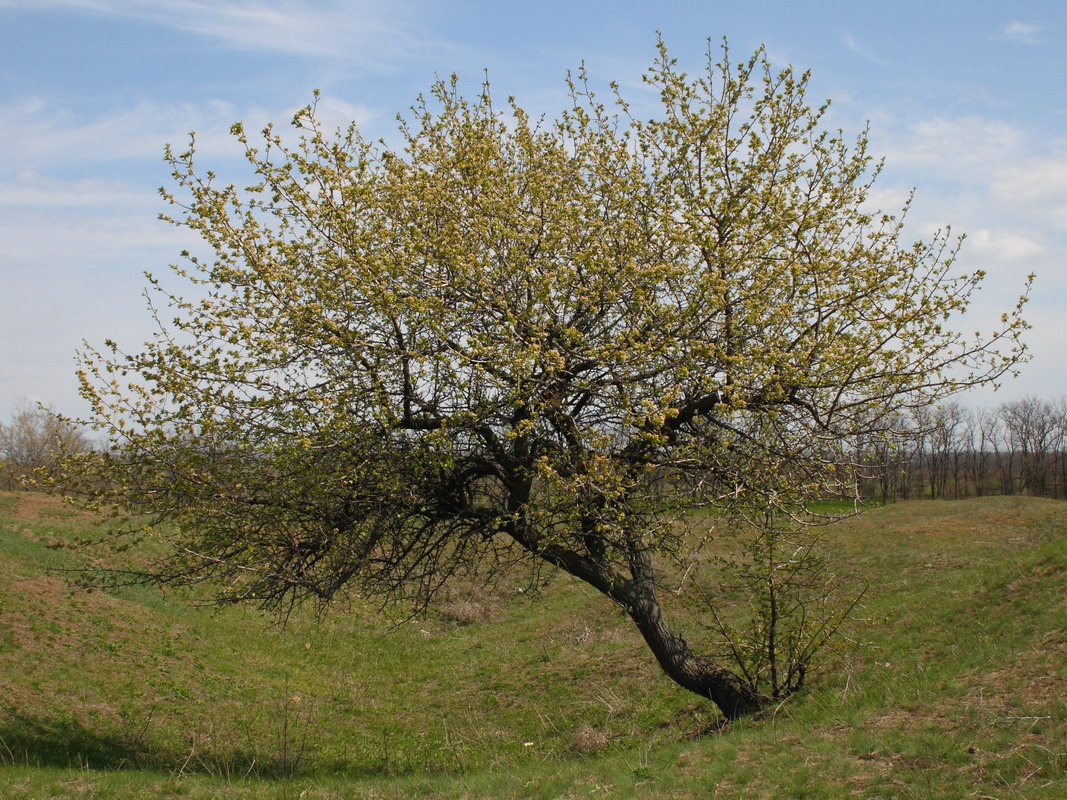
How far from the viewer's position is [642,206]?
1219 cm

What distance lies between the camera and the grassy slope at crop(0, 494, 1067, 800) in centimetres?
985

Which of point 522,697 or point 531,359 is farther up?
point 531,359

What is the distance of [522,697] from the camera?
21250 millimetres

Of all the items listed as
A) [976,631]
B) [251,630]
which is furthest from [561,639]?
[976,631]

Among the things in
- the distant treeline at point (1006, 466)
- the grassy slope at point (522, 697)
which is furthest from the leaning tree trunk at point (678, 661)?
the distant treeline at point (1006, 466)

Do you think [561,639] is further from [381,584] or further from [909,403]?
[909,403]

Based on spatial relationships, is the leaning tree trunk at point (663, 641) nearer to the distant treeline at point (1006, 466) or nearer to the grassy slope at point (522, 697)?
the grassy slope at point (522, 697)

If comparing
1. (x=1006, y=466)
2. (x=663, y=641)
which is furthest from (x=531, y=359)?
(x=1006, y=466)

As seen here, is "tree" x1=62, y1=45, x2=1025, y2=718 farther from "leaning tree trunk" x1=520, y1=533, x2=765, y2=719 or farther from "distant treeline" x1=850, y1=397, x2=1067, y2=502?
"distant treeline" x1=850, y1=397, x2=1067, y2=502

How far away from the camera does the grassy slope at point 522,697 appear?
32.3 feet

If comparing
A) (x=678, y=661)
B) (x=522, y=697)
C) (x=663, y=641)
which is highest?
(x=663, y=641)

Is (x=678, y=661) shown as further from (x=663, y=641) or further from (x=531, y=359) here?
(x=531, y=359)

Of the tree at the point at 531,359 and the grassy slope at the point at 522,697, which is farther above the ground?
the tree at the point at 531,359

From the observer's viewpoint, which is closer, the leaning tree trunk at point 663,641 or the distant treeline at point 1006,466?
the leaning tree trunk at point 663,641
